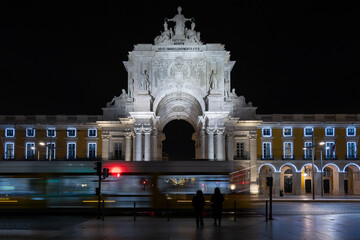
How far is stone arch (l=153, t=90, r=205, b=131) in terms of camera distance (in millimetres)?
63875

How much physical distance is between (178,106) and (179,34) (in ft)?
36.6

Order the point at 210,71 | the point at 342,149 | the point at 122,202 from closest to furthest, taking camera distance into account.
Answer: the point at 122,202 → the point at 210,71 → the point at 342,149

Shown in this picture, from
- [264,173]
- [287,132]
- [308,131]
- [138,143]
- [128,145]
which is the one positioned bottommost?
[264,173]

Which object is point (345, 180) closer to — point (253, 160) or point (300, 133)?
point (300, 133)

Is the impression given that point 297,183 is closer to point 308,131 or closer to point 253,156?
point 253,156

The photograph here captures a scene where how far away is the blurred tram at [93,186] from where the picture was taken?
30.7 metres

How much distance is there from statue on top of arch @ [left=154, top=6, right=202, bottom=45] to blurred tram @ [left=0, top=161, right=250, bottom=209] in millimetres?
35682

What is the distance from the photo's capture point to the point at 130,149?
6481 centimetres

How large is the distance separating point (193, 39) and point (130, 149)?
58.0 ft

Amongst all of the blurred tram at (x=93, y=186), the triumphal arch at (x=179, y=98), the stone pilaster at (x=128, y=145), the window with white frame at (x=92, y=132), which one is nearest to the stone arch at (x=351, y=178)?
the triumphal arch at (x=179, y=98)

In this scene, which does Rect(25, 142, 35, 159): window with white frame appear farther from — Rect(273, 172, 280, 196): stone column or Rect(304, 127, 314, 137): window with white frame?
Rect(304, 127, 314, 137): window with white frame

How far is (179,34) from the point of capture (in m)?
65.0

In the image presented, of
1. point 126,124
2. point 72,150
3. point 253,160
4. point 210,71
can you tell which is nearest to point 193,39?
point 210,71

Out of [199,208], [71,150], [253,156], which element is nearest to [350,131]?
[253,156]
